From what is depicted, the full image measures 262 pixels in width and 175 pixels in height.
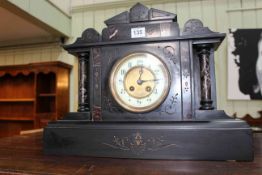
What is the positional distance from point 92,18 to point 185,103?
2.22 m

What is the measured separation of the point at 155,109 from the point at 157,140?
106 mm

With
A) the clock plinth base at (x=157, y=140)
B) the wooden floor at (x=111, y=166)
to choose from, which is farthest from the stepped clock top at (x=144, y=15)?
the wooden floor at (x=111, y=166)

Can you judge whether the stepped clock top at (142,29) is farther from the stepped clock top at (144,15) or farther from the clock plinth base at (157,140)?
the clock plinth base at (157,140)

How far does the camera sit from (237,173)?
0.48m

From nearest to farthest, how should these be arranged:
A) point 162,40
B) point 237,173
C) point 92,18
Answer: point 237,173, point 162,40, point 92,18

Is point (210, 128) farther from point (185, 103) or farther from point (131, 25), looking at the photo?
point (131, 25)

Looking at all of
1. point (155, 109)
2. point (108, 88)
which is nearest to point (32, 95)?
point (108, 88)

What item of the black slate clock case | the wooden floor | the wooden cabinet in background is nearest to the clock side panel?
the black slate clock case

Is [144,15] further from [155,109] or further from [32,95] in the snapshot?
[32,95]

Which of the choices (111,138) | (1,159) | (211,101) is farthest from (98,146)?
(211,101)

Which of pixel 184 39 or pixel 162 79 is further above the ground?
pixel 184 39

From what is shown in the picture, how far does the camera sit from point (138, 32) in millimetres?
760

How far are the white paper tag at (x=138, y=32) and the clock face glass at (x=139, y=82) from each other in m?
A: 0.07

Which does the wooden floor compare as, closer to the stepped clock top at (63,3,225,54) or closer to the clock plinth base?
the clock plinth base
